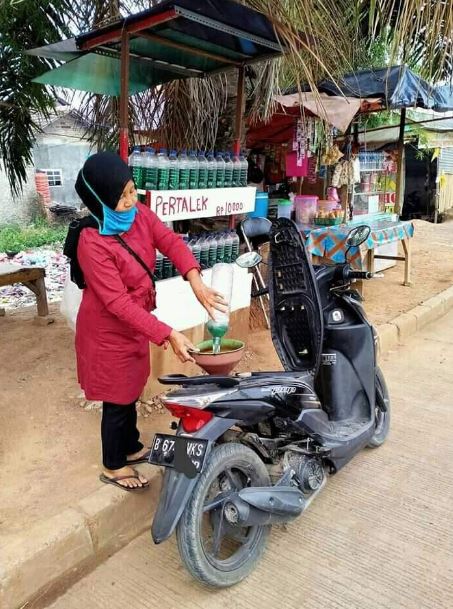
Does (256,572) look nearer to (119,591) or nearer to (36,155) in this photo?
(119,591)

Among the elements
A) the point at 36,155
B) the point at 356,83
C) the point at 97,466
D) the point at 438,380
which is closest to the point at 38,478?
the point at 97,466

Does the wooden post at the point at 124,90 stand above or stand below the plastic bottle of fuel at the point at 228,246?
above

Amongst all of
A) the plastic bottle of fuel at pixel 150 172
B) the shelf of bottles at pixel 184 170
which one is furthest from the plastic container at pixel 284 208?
the plastic bottle of fuel at pixel 150 172

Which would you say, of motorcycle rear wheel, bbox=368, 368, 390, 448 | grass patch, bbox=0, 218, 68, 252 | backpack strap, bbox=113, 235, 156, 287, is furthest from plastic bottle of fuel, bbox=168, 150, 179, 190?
grass patch, bbox=0, 218, 68, 252

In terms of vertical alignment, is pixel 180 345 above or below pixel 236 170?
below

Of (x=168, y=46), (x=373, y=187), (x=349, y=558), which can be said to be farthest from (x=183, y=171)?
(x=373, y=187)

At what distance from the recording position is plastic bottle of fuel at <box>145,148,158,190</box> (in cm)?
322

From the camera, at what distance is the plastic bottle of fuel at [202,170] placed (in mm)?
3561

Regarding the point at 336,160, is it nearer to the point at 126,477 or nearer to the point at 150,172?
the point at 150,172

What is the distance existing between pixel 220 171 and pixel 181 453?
2366 millimetres

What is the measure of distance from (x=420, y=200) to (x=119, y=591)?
589 inches

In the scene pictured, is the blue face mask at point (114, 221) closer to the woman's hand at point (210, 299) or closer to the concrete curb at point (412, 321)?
the woman's hand at point (210, 299)

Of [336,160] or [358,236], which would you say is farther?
[336,160]

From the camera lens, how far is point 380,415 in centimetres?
316
